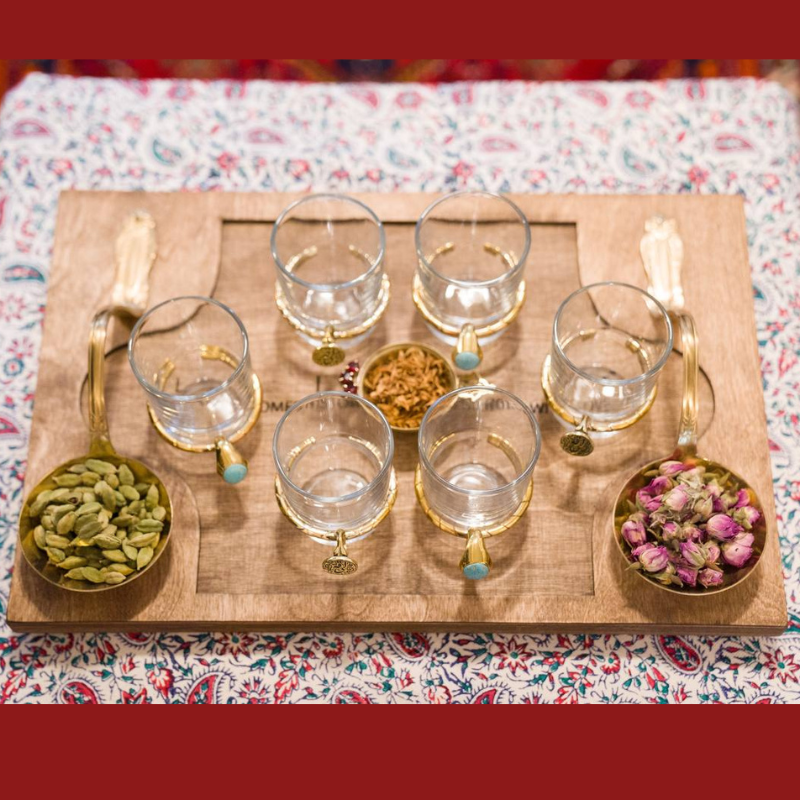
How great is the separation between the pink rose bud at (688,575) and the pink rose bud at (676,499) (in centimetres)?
8

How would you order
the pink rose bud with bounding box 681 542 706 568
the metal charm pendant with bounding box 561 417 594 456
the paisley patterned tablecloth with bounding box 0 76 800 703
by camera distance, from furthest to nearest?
the paisley patterned tablecloth with bounding box 0 76 800 703, the metal charm pendant with bounding box 561 417 594 456, the pink rose bud with bounding box 681 542 706 568

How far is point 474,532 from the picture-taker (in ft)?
4.81

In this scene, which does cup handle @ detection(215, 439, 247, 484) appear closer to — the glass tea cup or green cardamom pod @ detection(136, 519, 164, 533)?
the glass tea cup

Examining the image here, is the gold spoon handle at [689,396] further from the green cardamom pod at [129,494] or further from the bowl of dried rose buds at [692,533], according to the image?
the green cardamom pod at [129,494]

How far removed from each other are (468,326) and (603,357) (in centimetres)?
21

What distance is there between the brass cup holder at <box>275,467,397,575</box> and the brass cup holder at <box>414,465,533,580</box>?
0.14ft

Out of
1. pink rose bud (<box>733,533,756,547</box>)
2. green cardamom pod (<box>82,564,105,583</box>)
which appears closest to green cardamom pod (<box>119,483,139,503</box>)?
green cardamom pod (<box>82,564,105,583</box>)

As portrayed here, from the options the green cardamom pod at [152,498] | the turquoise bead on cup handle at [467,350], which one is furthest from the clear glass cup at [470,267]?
the green cardamom pod at [152,498]

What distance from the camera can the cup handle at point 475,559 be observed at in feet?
4.70

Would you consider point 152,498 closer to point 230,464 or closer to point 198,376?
point 230,464

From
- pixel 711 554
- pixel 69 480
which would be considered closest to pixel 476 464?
pixel 711 554

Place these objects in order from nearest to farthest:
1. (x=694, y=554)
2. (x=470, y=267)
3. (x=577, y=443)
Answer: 1. (x=694, y=554)
2. (x=577, y=443)
3. (x=470, y=267)

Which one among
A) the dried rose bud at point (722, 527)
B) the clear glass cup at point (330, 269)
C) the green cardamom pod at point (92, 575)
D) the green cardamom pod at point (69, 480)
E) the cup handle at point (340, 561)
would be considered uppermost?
the clear glass cup at point (330, 269)

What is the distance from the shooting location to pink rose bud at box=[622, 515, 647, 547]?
Result: 1462 millimetres
